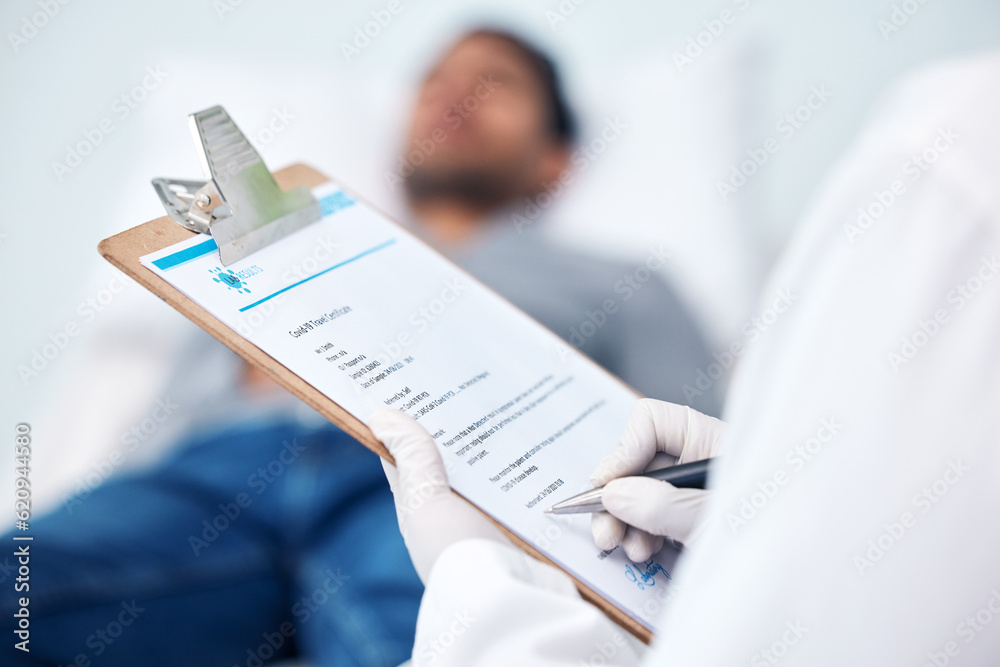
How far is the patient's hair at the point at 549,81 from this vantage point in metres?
1.52

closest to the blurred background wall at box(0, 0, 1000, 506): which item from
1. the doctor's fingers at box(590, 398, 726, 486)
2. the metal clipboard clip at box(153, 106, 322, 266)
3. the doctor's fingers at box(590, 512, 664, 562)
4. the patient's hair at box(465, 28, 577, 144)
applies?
the patient's hair at box(465, 28, 577, 144)

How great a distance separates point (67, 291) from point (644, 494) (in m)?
1.09

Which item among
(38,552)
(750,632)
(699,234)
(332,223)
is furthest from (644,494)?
(699,234)

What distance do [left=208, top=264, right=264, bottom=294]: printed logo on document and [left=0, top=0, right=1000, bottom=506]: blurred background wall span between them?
76 cm

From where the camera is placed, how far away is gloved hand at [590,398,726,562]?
50 cm

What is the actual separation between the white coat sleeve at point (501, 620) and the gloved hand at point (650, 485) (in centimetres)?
9

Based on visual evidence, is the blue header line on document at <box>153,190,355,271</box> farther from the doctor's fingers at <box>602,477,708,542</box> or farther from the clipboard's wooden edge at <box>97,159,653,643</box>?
the doctor's fingers at <box>602,477,708,542</box>

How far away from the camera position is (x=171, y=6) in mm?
1193

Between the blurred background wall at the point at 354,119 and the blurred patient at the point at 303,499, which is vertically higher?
the blurred background wall at the point at 354,119

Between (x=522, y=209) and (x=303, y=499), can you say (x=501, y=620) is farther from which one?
(x=522, y=209)

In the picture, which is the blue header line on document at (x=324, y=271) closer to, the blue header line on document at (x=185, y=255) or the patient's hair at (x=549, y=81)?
the blue header line on document at (x=185, y=255)

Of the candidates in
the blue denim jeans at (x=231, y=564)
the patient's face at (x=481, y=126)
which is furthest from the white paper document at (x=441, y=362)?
the patient's face at (x=481, y=126)

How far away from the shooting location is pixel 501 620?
43 cm

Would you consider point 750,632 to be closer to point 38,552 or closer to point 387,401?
point 387,401
